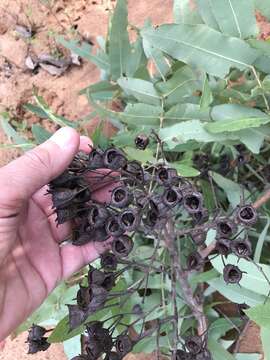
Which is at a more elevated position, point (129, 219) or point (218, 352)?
point (129, 219)

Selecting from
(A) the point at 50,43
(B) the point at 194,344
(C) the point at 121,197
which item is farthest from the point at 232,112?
(A) the point at 50,43

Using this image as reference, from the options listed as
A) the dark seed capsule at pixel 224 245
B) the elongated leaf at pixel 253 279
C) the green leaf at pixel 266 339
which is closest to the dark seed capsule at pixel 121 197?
the dark seed capsule at pixel 224 245

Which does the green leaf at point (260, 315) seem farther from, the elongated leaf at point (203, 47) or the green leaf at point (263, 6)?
the green leaf at point (263, 6)

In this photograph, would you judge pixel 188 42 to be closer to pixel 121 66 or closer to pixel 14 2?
pixel 121 66

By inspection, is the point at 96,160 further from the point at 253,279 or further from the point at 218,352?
the point at 218,352

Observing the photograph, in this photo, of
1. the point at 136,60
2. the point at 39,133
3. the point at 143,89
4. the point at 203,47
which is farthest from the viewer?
the point at 136,60

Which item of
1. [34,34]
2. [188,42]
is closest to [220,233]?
[188,42]

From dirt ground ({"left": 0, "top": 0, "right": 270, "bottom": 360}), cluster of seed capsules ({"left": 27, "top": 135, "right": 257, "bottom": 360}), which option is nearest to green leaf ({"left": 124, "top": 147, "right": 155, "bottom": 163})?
cluster of seed capsules ({"left": 27, "top": 135, "right": 257, "bottom": 360})
